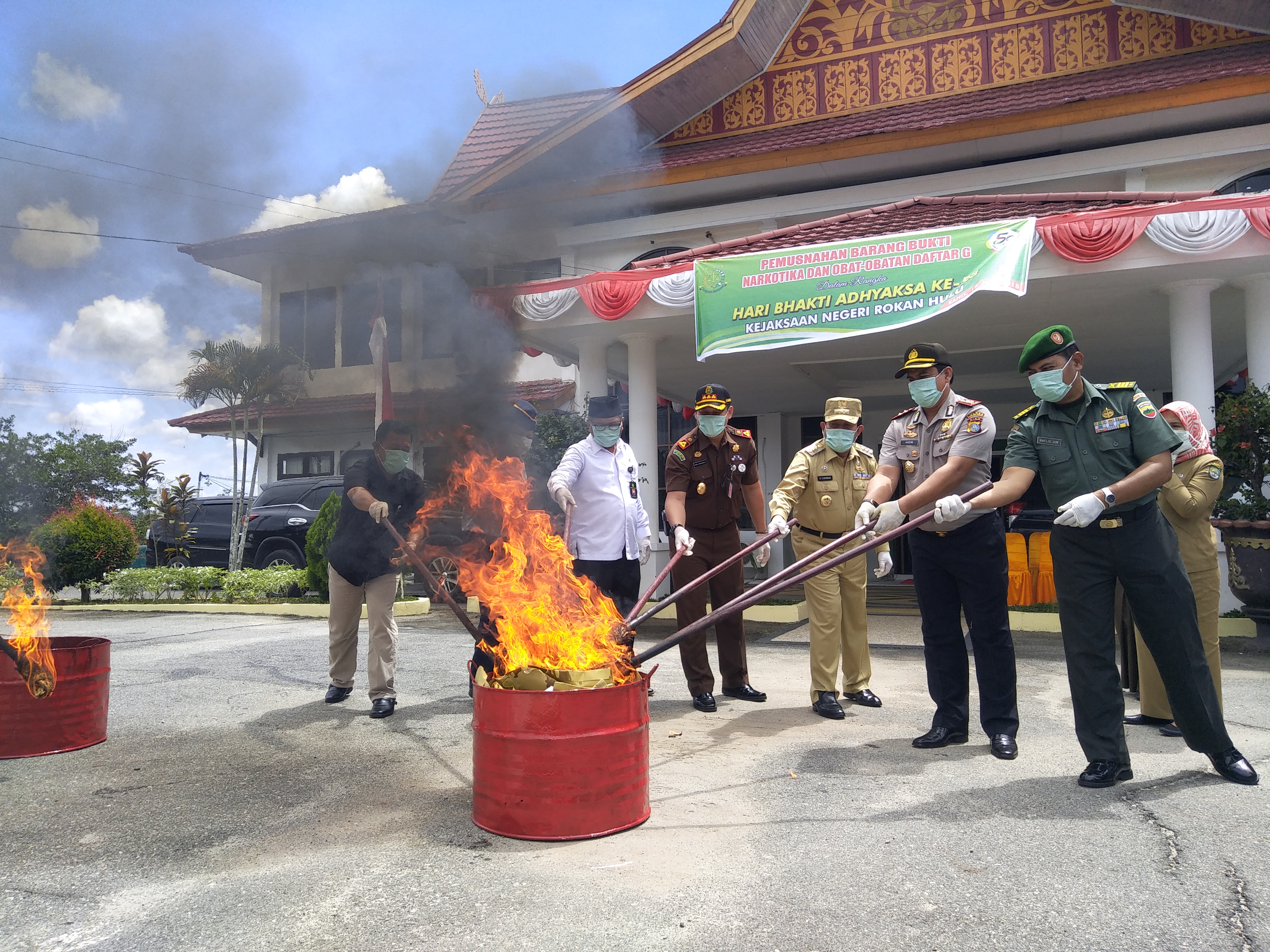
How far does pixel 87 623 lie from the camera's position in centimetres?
1057

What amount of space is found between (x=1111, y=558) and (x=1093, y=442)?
1.65ft

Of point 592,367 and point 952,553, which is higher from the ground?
point 592,367

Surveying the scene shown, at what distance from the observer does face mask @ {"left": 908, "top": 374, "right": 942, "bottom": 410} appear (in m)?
4.38

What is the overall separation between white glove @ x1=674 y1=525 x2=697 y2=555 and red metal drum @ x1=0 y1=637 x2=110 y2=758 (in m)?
3.04

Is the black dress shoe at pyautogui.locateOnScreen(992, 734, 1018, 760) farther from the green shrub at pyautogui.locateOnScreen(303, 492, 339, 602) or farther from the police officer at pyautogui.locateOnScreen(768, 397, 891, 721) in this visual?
the green shrub at pyautogui.locateOnScreen(303, 492, 339, 602)

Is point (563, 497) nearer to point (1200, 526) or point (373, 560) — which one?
point (373, 560)

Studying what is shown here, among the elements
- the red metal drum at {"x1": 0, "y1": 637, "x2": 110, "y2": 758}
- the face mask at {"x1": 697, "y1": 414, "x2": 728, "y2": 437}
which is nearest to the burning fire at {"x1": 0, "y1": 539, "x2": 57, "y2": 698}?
the red metal drum at {"x1": 0, "y1": 637, "x2": 110, "y2": 758}

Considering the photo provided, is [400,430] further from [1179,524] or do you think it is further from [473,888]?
[1179,524]

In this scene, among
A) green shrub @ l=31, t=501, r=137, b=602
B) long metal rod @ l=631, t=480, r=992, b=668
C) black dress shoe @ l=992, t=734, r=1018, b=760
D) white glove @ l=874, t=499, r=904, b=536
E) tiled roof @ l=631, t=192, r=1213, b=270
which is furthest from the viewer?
green shrub @ l=31, t=501, r=137, b=602

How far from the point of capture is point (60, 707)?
428 cm

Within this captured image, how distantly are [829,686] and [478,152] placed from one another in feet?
32.0

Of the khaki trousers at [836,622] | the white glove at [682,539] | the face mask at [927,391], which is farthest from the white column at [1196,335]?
the white glove at [682,539]

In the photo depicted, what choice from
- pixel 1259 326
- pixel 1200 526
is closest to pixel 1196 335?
pixel 1259 326

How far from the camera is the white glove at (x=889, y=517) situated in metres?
3.89
